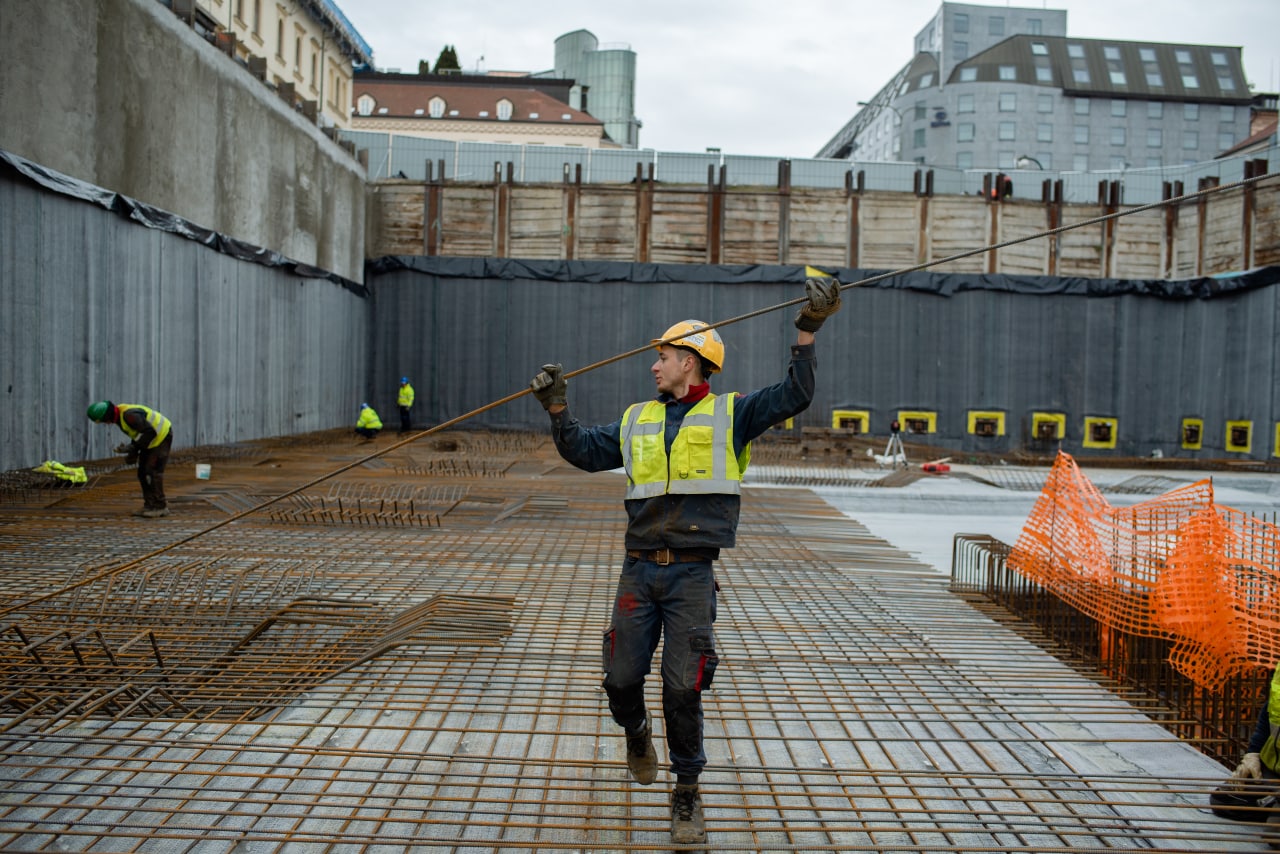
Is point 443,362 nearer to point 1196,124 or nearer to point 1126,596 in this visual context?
point 1126,596

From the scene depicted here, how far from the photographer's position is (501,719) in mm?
3824

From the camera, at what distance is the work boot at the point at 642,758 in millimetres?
3074

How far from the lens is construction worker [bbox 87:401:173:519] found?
26.8ft

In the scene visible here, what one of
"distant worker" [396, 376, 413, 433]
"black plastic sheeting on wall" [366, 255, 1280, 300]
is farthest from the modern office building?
"distant worker" [396, 376, 413, 433]

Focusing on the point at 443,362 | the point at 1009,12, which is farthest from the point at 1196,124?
the point at 443,362

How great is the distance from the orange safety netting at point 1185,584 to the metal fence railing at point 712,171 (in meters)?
17.6

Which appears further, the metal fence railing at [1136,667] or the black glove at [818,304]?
the metal fence railing at [1136,667]

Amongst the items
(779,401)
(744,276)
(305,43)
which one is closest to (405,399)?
(744,276)

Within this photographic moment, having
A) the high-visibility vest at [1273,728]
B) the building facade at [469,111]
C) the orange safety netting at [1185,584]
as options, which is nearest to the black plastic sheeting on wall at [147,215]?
the orange safety netting at [1185,584]

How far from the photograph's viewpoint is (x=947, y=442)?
21531 millimetres

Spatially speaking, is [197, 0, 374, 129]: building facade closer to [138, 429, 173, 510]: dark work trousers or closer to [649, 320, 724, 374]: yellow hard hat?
[138, 429, 173, 510]: dark work trousers

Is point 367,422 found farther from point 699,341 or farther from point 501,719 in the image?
point 699,341

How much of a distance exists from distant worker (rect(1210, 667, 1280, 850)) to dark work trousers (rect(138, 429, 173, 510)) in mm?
8209

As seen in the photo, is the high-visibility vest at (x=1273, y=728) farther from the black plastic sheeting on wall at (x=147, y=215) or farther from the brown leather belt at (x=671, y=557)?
the black plastic sheeting on wall at (x=147, y=215)
